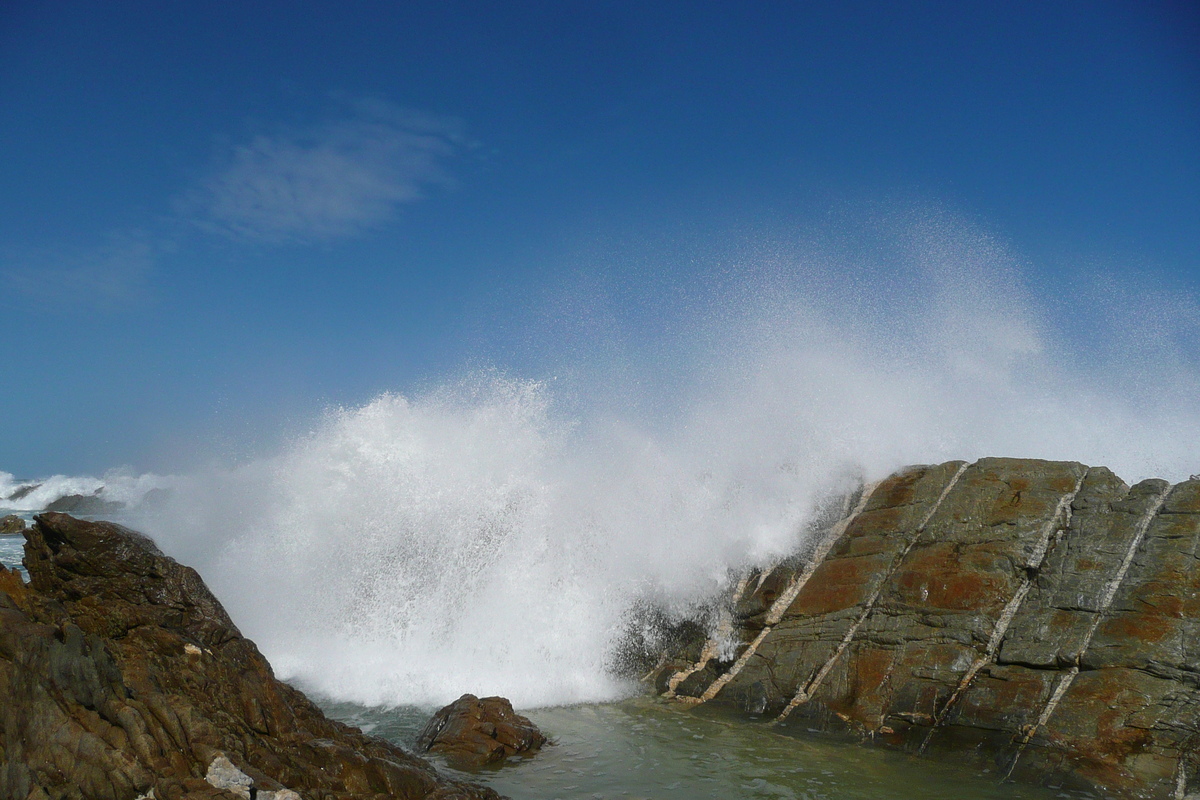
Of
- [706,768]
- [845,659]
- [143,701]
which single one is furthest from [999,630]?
[143,701]

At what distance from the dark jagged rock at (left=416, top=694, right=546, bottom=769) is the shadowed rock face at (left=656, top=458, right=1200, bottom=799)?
10.6ft

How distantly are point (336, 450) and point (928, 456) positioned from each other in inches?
493

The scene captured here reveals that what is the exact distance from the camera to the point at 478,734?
339 inches

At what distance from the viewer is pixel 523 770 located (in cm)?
812

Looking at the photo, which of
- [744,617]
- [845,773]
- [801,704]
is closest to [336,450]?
[744,617]

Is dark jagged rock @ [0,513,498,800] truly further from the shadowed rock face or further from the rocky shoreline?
the shadowed rock face

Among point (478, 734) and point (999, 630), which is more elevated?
point (999, 630)

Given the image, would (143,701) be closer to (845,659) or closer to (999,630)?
(845,659)

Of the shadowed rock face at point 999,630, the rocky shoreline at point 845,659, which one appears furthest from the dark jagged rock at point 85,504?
the shadowed rock face at point 999,630

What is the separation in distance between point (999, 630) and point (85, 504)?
6578 centimetres

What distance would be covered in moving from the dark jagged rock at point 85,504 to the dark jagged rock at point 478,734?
180 feet

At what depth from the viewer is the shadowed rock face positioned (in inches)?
315

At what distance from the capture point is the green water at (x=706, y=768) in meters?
7.45

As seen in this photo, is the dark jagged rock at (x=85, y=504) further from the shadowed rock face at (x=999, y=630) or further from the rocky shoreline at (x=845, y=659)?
the shadowed rock face at (x=999, y=630)
